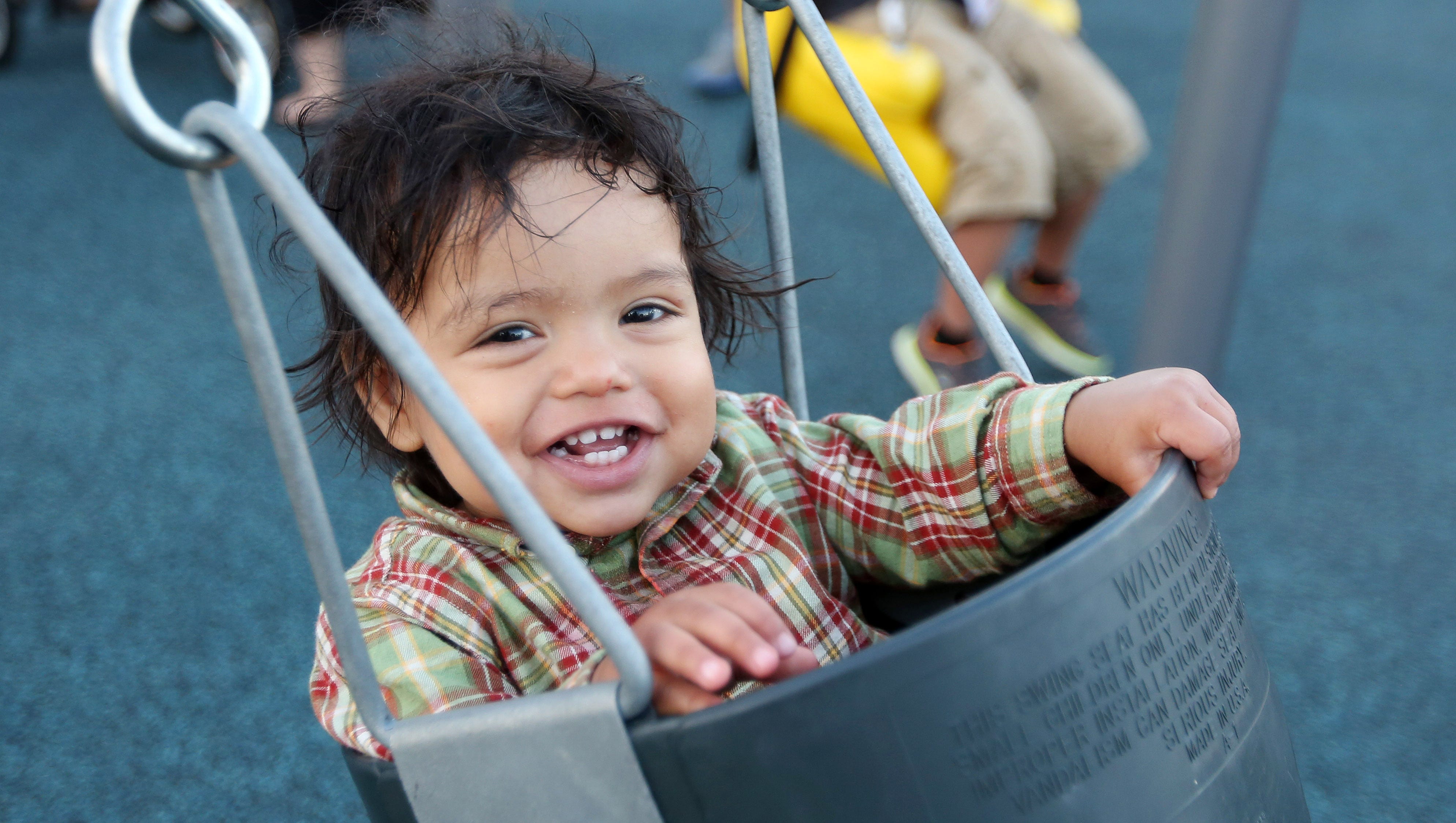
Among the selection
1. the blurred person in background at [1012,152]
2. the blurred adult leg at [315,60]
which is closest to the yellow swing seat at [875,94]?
the blurred person in background at [1012,152]

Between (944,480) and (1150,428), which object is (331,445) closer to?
(944,480)

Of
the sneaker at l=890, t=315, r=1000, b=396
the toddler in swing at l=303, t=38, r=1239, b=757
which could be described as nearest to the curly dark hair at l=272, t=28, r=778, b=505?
the toddler in swing at l=303, t=38, r=1239, b=757

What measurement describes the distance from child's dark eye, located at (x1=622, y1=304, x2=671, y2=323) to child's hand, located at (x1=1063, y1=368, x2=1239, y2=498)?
217 millimetres

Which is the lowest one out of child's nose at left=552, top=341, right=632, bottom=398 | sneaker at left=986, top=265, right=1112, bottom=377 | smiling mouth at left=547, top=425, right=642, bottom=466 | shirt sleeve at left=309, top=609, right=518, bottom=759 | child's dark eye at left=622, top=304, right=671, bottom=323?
sneaker at left=986, top=265, right=1112, bottom=377

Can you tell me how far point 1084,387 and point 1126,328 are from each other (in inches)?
43.3

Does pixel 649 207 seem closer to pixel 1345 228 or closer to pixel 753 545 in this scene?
pixel 753 545

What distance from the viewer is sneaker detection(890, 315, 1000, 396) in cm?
148

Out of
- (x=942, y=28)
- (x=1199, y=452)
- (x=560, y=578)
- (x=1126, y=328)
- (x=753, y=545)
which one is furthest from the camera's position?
(x=1126, y=328)

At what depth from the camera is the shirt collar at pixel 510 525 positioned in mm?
651

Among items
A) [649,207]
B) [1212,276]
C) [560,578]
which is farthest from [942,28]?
[560,578]

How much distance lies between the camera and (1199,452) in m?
0.56

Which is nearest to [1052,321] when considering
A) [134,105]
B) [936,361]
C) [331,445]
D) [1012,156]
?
[936,361]

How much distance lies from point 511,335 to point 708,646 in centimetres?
22

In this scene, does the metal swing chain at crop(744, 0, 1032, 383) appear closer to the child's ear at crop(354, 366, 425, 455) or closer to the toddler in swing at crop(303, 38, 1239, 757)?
the toddler in swing at crop(303, 38, 1239, 757)
